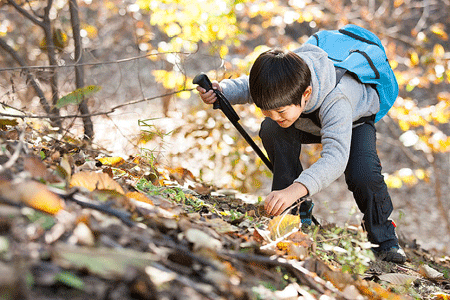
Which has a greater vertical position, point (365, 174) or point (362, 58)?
Result: point (362, 58)

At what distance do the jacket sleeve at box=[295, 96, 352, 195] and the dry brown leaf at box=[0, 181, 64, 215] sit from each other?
1.19 m

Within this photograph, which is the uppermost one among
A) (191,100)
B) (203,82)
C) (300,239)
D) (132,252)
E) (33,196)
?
(203,82)

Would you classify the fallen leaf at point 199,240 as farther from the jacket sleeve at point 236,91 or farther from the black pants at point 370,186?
the jacket sleeve at point 236,91

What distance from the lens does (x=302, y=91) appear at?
2.03 m

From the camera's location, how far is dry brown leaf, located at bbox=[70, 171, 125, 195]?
1324mm

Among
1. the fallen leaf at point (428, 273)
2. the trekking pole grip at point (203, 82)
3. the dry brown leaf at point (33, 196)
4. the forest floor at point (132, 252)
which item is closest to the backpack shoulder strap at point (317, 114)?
the trekking pole grip at point (203, 82)

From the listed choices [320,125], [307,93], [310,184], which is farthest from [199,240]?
[320,125]

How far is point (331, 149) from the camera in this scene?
199 cm

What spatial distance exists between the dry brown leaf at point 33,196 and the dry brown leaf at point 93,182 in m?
0.28

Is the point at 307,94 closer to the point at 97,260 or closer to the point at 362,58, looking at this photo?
the point at 362,58

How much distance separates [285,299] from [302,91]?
3.92ft

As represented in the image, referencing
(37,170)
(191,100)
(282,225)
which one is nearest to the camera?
(37,170)

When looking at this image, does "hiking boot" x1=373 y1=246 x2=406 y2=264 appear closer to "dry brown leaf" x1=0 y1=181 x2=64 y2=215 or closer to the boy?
the boy

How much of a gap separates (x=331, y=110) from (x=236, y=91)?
671mm
